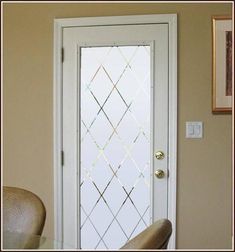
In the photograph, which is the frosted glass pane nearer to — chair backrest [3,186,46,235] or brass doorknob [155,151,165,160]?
brass doorknob [155,151,165,160]

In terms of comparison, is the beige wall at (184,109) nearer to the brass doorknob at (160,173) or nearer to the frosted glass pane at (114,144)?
the brass doorknob at (160,173)

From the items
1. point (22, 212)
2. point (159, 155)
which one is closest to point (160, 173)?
point (159, 155)

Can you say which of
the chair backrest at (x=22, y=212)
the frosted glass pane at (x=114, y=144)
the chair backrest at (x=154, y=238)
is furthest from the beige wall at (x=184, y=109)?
the chair backrest at (x=154, y=238)

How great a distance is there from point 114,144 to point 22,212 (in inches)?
38.6

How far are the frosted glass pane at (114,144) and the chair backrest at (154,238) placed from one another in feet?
4.38

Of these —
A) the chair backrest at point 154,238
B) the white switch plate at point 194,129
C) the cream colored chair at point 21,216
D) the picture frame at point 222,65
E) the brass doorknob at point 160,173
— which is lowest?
the cream colored chair at point 21,216

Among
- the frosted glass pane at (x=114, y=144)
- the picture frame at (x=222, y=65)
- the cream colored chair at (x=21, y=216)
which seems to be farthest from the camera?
the frosted glass pane at (x=114, y=144)

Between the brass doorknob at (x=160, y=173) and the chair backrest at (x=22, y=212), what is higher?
the brass doorknob at (x=160, y=173)

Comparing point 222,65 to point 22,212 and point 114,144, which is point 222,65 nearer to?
point 114,144

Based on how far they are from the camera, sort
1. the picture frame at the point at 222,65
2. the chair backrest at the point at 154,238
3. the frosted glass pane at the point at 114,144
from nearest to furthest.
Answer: the chair backrest at the point at 154,238 → the picture frame at the point at 222,65 → the frosted glass pane at the point at 114,144

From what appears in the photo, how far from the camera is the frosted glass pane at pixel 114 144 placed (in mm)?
2516

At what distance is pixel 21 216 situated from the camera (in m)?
1.73

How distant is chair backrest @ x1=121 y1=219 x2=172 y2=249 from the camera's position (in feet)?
3.59

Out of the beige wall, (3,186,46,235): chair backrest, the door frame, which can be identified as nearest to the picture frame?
the beige wall
